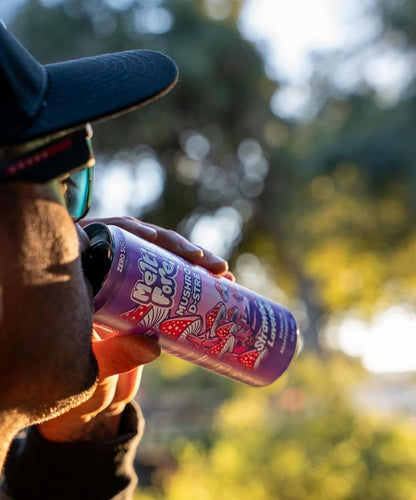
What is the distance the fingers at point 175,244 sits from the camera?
141 cm

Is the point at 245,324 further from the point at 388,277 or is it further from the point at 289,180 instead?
the point at 388,277

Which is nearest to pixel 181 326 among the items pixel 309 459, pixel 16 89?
pixel 16 89

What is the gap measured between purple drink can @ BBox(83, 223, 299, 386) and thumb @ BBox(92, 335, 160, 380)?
0.02 meters

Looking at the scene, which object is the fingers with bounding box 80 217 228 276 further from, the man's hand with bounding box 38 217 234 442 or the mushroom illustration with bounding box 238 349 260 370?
the mushroom illustration with bounding box 238 349 260 370

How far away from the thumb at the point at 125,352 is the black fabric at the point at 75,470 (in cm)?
30

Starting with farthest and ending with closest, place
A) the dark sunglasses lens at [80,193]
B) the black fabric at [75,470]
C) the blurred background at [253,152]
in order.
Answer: the blurred background at [253,152] < the black fabric at [75,470] < the dark sunglasses lens at [80,193]

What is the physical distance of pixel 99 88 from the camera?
98 cm

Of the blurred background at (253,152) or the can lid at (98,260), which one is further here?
the blurred background at (253,152)

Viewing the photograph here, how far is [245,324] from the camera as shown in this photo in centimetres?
140

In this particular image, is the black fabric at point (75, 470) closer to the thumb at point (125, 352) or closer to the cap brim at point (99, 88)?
the thumb at point (125, 352)

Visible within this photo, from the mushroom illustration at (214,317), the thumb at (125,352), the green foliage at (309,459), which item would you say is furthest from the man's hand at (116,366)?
the green foliage at (309,459)

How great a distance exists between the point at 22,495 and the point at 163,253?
71cm

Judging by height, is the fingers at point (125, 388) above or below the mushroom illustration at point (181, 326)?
below

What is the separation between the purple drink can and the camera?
123 cm
